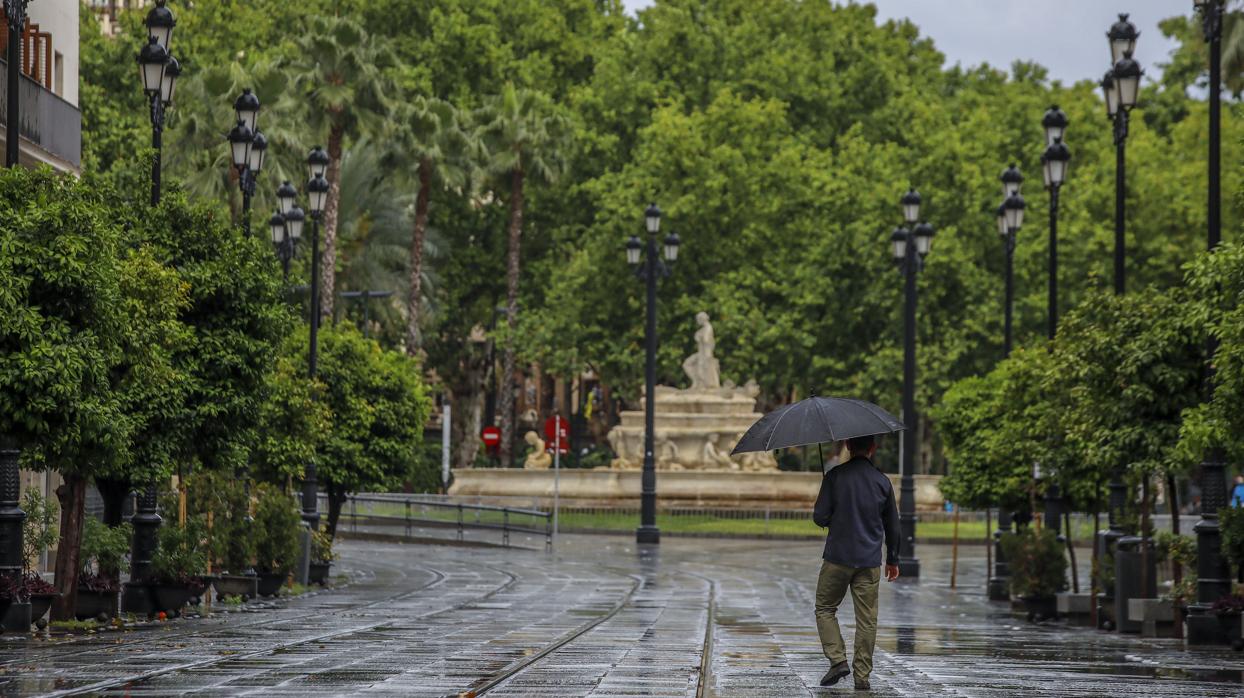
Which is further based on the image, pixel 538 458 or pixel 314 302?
pixel 538 458

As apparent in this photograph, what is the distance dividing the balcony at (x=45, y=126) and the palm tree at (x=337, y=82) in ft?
82.2

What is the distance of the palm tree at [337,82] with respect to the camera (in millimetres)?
58812

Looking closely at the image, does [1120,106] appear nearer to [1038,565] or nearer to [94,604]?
[1038,565]

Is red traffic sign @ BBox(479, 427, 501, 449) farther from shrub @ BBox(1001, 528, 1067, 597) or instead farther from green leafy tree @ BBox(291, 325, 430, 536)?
shrub @ BBox(1001, 528, 1067, 597)

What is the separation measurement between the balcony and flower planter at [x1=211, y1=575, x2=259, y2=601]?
660cm

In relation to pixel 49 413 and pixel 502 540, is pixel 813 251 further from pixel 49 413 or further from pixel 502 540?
pixel 49 413

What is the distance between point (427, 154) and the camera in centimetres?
6688

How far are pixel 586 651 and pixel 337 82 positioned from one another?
44.7m

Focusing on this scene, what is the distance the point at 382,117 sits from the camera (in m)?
60.5

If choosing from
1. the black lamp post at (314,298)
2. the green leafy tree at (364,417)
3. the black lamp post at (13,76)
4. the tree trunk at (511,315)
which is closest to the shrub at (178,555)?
the black lamp post at (13,76)

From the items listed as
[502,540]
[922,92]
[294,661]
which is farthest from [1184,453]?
[922,92]

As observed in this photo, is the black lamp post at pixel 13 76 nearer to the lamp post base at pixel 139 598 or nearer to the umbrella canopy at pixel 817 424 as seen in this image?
the lamp post base at pixel 139 598

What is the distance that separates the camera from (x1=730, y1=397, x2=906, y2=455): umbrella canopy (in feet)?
44.9


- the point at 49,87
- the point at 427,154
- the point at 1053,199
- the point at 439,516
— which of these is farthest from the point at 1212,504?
the point at 427,154
